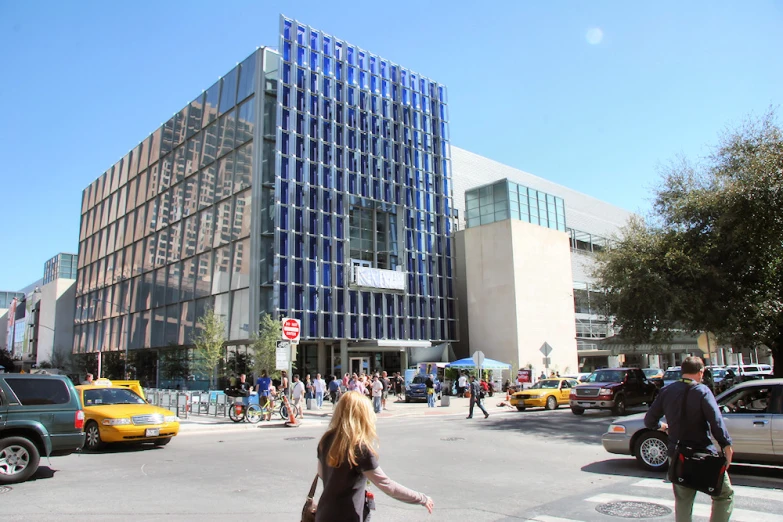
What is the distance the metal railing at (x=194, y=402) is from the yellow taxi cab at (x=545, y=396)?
12607mm

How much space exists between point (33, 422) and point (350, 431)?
8356 millimetres

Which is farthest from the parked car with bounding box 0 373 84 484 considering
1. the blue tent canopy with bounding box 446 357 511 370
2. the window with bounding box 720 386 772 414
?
the blue tent canopy with bounding box 446 357 511 370

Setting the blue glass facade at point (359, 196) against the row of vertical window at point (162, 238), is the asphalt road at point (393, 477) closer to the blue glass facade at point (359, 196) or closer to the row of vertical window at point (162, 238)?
the blue glass facade at point (359, 196)

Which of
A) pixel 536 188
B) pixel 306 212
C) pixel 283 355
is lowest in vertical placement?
pixel 283 355

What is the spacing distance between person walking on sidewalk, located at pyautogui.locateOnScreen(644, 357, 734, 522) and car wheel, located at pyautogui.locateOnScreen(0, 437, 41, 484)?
30.6 feet

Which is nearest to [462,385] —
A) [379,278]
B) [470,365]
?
[470,365]

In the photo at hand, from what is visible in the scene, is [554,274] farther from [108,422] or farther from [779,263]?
[108,422]

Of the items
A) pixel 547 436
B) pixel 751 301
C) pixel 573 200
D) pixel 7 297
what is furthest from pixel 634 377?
pixel 7 297

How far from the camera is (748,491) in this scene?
26.4 feet

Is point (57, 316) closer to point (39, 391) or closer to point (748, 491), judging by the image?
point (39, 391)

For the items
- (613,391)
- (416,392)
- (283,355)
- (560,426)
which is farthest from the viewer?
(416,392)

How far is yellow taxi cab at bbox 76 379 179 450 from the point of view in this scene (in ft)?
43.1

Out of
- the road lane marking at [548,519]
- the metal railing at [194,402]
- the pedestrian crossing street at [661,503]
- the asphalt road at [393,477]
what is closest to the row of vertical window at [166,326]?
the metal railing at [194,402]

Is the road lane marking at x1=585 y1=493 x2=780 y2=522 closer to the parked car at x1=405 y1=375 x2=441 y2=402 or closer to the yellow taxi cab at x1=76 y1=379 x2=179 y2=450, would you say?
the yellow taxi cab at x1=76 y1=379 x2=179 y2=450
